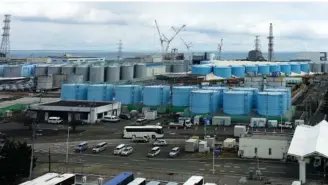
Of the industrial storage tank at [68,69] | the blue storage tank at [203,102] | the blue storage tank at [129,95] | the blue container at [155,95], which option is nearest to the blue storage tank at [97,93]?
the blue storage tank at [129,95]

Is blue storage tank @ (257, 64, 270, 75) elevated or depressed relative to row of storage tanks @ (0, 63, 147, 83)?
elevated

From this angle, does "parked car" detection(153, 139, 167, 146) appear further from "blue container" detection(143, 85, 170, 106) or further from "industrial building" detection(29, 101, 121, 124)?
"blue container" detection(143, 85, 170, 106)

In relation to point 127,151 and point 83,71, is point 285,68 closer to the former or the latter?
point 83,71

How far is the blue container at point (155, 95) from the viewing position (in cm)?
2669

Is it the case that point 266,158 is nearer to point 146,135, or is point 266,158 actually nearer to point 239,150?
point 239,150

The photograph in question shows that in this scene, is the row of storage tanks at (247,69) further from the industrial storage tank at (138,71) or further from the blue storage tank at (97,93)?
the blue storage tank at (97,93)

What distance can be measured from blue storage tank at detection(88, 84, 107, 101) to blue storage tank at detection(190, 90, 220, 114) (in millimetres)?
6907

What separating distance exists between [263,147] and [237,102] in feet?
28.4

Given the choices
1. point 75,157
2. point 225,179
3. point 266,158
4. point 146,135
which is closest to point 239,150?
point 266,158

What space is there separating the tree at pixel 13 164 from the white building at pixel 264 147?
755 centimetres

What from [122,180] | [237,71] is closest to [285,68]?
[237,71]

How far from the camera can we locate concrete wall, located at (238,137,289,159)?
1474 centimetres

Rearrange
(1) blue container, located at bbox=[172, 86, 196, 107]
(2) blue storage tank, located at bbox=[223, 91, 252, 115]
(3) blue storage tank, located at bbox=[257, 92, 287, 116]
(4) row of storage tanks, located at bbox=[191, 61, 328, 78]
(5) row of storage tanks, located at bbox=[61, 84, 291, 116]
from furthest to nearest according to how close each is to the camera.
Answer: (4) row of storage tanks, located at bbox=[191, 61, 328, 78] < (1) blue container, located at bbox=[172, 86, 196, 107] < (2) blue storage tank, located at bbox=[223, 91, 252, 115] < (5) row of storage tanks, located at bbox=[61, 84, 291, 116] < (3) blue storage tank, located at bbox=[257, 92, 287, 116]

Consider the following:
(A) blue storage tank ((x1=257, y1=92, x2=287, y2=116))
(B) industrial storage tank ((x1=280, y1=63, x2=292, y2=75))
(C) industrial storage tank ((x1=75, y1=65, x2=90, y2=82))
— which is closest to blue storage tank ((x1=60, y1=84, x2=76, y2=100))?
(C) industrial storage tank ((x1=75, y1=65, x2=90, y2=82))
